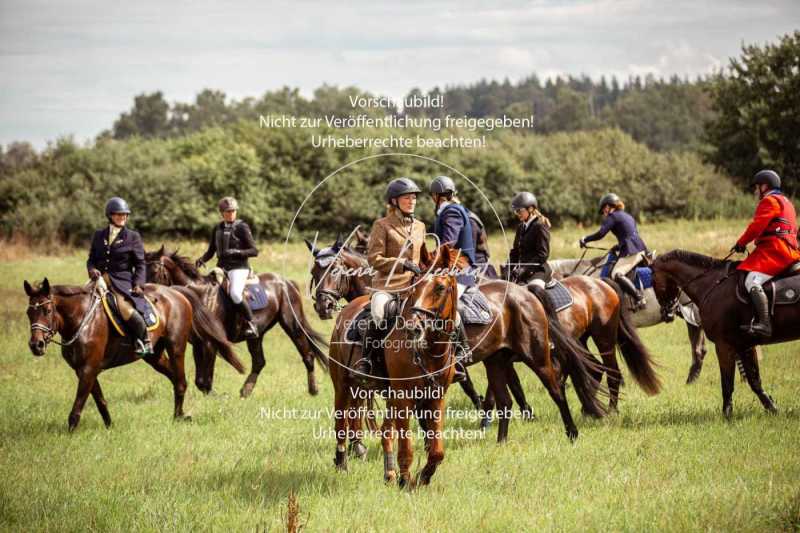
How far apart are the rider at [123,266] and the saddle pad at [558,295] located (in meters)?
5.57

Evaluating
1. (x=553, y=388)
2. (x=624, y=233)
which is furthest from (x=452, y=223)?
(x=624, y=233)

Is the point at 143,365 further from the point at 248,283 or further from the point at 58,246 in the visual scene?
the point at 58,246

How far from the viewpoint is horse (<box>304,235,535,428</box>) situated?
33.1ft

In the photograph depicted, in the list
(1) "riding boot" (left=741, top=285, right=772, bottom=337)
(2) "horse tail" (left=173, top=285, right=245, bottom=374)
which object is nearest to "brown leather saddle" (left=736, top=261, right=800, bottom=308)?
(1) "riding boot" (left=741, top=285, right=772, bottom=337)

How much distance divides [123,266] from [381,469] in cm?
503

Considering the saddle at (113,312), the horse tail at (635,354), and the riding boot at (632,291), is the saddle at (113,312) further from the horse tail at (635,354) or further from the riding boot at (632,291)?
the riding boot at (632,291)

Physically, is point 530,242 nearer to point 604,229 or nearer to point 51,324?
point 604,229

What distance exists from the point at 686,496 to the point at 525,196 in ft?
15.7

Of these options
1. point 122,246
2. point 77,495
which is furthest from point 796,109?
point 77,495

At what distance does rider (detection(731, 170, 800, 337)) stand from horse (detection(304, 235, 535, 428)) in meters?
3.10

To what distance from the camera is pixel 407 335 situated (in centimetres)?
672

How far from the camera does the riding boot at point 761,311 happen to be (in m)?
9.70

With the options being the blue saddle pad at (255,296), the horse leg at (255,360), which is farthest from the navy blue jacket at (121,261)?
the blue saddle pad at (255,296)

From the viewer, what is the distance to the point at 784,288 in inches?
384
